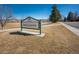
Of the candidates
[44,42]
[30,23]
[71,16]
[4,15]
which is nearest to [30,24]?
[30,23]

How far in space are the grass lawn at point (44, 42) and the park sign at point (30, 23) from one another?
0.17 metres

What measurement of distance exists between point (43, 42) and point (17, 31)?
2.19 ft

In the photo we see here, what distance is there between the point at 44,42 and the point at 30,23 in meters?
0.55

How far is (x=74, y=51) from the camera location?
4426mm

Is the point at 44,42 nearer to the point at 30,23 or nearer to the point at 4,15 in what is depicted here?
the point at 30,23

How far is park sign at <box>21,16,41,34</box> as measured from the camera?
459 cm

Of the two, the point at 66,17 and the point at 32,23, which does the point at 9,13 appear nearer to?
the point at 32,23

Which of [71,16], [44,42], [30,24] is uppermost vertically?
[71,16]

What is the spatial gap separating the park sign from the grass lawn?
172mm

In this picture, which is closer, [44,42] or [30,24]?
[44,42]

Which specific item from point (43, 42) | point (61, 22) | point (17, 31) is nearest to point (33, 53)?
point (43, 42)

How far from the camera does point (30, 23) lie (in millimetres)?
4641

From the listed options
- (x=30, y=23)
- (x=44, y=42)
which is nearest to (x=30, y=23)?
(x=30, y=23)

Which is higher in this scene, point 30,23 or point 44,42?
point 30,23
